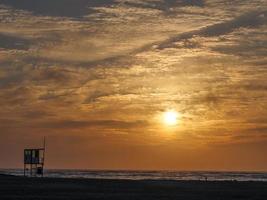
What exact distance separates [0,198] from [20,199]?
1.42m

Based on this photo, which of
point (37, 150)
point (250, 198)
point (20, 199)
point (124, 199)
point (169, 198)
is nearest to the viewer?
point (20, 199)

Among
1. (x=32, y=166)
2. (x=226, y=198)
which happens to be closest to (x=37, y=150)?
(x=32, y=166)

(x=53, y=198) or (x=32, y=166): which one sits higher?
(x=32, y=166)

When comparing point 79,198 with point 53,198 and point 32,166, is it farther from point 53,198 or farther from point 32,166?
point 32,166

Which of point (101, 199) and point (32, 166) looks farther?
point (32, 166)

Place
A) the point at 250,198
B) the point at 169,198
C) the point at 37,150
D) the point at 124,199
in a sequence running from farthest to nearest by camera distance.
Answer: the point at 37,150 → the point at 250,198 → the point at 169,198 → the point at 124,199

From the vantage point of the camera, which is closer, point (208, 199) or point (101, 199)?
point (101, 199)

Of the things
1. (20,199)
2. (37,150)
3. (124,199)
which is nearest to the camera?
(20,199)

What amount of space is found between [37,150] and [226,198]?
196 feet

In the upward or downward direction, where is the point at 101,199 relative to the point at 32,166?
downward

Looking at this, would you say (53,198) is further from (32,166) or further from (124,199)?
(32,166)

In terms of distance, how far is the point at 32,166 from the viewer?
326 feet

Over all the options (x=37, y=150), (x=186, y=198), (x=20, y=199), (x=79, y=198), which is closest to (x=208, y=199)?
(x=186, y=198)

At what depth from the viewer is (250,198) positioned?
41719 mm
